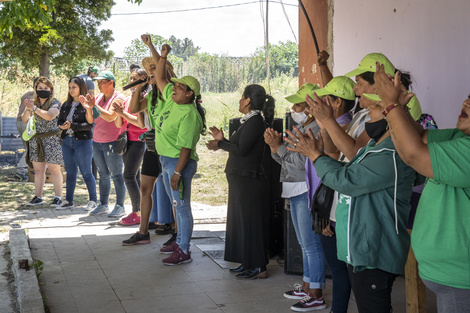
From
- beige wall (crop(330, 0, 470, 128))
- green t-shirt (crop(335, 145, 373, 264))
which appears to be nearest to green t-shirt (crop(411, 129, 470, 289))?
green t-shirt (crop(335, 145, 373, 264))

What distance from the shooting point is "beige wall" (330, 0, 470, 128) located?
4688mm

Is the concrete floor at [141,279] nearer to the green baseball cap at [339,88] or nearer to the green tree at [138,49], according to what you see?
the green baseball cap at [339,88]

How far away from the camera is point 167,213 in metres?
7.62

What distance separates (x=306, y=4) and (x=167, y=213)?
3.08m

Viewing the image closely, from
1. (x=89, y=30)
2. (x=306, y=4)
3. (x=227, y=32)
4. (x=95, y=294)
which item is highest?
(x=227, y=32)

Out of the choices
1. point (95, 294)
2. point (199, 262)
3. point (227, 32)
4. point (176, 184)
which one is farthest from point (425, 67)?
point (227, 32)

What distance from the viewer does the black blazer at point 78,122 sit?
911 centimetres

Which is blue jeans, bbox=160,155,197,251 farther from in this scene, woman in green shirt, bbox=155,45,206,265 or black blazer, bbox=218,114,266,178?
black blazer, bbox=218,114,266,178

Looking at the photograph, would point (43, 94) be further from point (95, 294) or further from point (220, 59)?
point (220, 59)

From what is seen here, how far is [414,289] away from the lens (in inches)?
166

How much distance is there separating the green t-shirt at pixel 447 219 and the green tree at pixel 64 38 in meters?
11.5

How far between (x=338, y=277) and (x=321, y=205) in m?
0.60

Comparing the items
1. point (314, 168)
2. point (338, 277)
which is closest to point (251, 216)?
point (338, 277)

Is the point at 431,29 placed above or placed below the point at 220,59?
below
